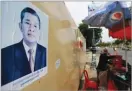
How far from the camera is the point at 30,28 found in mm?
1222

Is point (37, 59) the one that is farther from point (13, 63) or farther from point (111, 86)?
point (111, 86)

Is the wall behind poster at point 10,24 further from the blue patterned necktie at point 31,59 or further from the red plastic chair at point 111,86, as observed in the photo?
the red plastic chair at point 111,86

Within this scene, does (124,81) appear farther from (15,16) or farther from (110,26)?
(15,16)

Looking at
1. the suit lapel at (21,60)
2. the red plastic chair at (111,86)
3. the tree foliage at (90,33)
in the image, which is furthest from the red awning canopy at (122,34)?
the suit lapel at (21,60)

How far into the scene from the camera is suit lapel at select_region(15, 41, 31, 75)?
1100 mm

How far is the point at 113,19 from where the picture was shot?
233 cm

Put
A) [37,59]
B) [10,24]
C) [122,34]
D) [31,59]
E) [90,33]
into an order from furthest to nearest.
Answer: [90,33]
[122,34]
[37,59]
[31,59]
[10,24]

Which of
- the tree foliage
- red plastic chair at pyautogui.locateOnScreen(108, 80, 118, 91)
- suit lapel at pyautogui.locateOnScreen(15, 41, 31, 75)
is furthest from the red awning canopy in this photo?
suit lapel at pyautogui.locateOnScreen(15, 41, 31, 75)

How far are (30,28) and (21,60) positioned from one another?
0.64ft

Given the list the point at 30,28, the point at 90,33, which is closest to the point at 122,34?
the point at 90,33

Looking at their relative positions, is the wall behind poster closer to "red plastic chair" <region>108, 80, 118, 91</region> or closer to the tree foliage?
the tree foliage

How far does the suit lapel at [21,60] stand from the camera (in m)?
1.10

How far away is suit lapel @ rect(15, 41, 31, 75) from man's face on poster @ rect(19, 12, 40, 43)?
0.07 metres

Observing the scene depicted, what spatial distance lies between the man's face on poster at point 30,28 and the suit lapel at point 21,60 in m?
0.07
